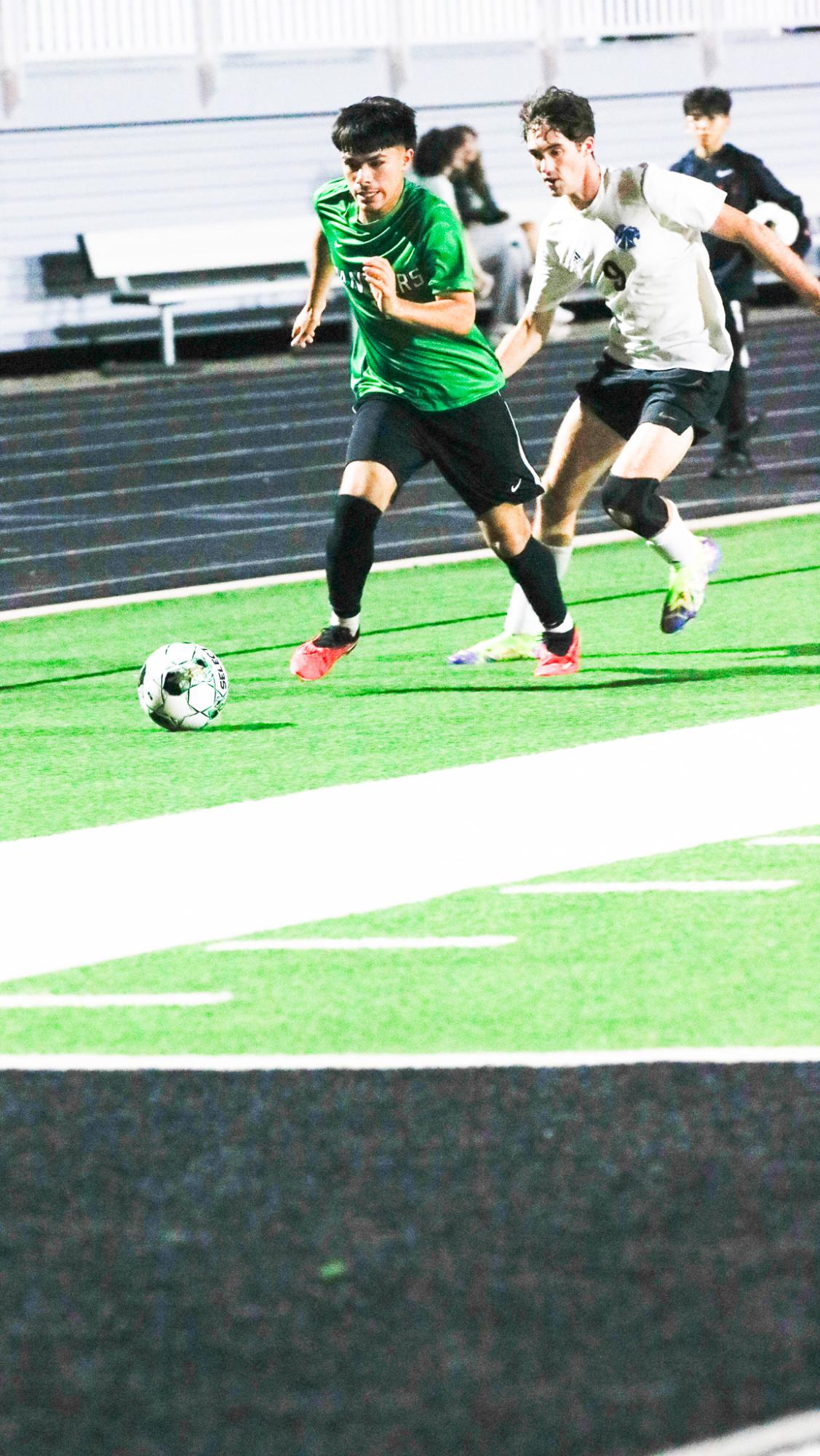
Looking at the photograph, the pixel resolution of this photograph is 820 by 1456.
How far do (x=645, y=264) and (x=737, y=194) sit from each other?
18.5 ft

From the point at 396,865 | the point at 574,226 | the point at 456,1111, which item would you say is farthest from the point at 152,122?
the point at 456,1111

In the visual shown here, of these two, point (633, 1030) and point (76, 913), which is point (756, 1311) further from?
point (76, 913)

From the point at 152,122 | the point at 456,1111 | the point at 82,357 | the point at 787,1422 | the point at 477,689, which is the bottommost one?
the point at 82,357

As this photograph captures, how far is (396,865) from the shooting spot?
6668 mm

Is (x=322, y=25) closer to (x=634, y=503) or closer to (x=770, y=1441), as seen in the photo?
(x=634, y=503)

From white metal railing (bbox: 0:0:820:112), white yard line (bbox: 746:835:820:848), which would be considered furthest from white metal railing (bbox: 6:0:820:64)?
white yard line (bbox: 746:835:820:848)

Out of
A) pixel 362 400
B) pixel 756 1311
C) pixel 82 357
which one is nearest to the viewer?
pixel 756 1311

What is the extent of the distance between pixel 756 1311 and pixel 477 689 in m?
5.70

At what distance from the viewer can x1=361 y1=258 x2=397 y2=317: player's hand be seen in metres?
8.20

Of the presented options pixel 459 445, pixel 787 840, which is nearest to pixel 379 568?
pixel 459 445

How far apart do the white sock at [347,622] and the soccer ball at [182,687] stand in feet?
2.09

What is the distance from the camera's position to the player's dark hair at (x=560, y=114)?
867cm

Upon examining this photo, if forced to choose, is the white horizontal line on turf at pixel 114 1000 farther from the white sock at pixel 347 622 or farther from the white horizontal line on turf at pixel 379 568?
the white horizontal line on turf at pixel 379 568

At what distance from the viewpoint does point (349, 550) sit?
8977 mm
